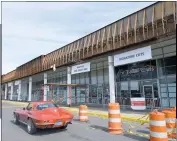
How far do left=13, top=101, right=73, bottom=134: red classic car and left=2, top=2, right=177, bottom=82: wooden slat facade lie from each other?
10.2m

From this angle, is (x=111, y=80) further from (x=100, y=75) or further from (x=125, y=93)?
(x=100, y=75)

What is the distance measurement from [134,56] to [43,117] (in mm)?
10891

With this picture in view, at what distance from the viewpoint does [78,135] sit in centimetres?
822

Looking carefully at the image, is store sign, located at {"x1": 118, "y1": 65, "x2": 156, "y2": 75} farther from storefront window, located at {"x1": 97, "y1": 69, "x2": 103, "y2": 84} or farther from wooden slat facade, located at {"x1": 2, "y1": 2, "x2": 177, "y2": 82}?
wooden slat facade, located at {"x1": 2, "y1": 2, "x2": 177, "y2": 82}

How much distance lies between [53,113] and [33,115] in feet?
2.87

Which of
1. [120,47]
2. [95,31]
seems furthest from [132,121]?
[95,31]

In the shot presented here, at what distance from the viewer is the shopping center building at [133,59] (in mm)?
15758

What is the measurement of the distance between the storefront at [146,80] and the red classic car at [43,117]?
8664 millimetres

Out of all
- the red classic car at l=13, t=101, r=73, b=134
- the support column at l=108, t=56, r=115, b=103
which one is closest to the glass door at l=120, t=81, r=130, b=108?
the support column at l=108, t=56, r=115, b=103

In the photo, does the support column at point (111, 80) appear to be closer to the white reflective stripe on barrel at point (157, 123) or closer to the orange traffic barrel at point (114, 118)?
the orange traffic barrel at point (114, 118)

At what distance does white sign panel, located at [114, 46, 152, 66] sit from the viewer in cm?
1572

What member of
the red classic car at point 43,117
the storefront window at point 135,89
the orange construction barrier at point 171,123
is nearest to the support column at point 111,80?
the storefront window at point 135,89

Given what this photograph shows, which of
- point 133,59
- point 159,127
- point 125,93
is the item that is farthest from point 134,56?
point 159,127

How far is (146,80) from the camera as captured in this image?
66.9 feet
